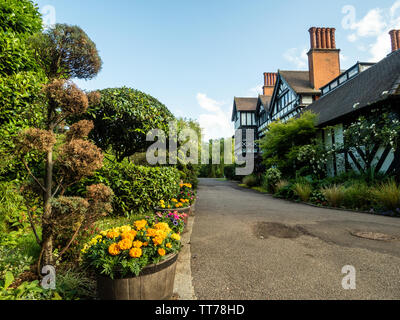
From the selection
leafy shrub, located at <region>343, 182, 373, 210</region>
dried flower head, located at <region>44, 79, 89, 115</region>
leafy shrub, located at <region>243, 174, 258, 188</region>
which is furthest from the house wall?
dried flower head, located at <region>44, 79, 89, 115</region>

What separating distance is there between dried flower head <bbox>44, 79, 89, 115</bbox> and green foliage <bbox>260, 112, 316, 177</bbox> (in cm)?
1047

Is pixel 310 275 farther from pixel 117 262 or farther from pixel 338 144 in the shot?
pixel 338 144

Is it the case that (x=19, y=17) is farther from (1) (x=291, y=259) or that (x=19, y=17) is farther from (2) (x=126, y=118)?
(1) (x=291, y=259)

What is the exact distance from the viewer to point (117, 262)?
1.74 m

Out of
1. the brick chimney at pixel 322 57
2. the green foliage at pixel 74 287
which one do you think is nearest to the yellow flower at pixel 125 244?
the green foliage at pixel 74 287

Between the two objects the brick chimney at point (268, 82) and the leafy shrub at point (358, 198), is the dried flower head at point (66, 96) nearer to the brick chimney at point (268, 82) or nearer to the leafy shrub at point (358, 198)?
the leafy shrub at point (358, 198)

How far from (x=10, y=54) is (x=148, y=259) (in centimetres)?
392

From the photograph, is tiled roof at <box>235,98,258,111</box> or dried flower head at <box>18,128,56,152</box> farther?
tiled roof at <box>235,98,258,111</box>

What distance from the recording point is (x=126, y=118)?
4.50 metres

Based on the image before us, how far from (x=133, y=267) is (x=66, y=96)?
1924 millimetres

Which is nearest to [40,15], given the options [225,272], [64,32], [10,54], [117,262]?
[10,54]

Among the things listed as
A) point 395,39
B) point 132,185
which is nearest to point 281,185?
point 132,185

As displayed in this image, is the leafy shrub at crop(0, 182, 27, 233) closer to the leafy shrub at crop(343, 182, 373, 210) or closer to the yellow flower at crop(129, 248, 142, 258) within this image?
the yellow flower at crop(129, 248, 142, 258)

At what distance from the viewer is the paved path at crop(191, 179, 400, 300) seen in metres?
2.05
